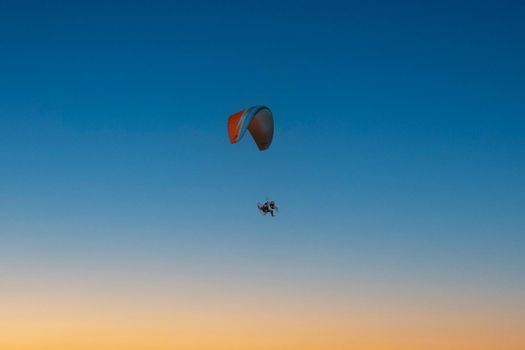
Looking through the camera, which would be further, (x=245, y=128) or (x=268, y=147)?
(x=268, y=147)

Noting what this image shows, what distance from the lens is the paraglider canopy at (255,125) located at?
82.8 metres

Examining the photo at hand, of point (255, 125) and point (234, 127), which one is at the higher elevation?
point (255, 125)

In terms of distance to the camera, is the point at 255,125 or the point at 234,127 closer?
the point at 234,127

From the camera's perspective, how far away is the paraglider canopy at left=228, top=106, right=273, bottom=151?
272 ft

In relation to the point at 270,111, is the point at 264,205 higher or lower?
lower

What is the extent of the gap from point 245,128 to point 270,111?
5.20 metres

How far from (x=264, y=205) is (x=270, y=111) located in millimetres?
9958

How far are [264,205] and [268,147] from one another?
5.74m

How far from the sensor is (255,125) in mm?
89125

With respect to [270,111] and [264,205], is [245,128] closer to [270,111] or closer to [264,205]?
[270,111]

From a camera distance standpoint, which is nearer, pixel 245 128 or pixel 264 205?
pixel 245 128

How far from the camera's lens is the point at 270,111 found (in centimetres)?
8731

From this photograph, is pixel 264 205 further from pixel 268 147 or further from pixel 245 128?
pixel 245 128

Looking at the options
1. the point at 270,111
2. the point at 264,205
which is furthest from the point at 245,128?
the point at 264,205
